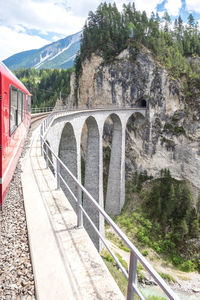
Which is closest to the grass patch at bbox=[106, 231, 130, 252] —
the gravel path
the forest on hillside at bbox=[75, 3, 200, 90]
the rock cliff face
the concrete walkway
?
the rock cliff face

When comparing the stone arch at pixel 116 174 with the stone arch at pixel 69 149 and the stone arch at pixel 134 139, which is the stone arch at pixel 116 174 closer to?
the stone arch at pixel 134 139

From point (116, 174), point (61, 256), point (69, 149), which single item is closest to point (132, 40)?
point (116, 174)

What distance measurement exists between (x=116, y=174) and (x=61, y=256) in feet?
87.4

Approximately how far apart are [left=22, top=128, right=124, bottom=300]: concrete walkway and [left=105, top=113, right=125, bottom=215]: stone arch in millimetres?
24107

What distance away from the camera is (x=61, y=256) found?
3.45m

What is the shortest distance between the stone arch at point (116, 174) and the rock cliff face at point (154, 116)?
7014mm

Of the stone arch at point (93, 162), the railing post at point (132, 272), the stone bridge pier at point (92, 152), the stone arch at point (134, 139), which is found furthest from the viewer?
the stone arch at point (134, 139)

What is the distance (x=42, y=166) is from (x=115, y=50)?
35.2 m

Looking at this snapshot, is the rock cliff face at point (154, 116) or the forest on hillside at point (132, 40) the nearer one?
the rock cliff face at point (154, 116)

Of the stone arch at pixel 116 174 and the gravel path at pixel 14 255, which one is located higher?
the gravel path at pixel 14 255

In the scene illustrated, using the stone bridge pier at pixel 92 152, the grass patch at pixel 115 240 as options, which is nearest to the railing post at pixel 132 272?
the stone bridge pier at pixel 92 152

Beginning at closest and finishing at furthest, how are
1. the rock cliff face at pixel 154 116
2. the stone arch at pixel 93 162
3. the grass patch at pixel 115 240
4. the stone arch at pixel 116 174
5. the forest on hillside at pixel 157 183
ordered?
the stone arch at pixel 93 162 → the grass patch at pixel 115 240 → the forest on hillside at pixel 157 183 → the stone arch at pixel 116 174 → the rock cliff face at pixel 154 116

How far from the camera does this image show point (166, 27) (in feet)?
185

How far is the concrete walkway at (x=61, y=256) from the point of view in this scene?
2.76 meters
